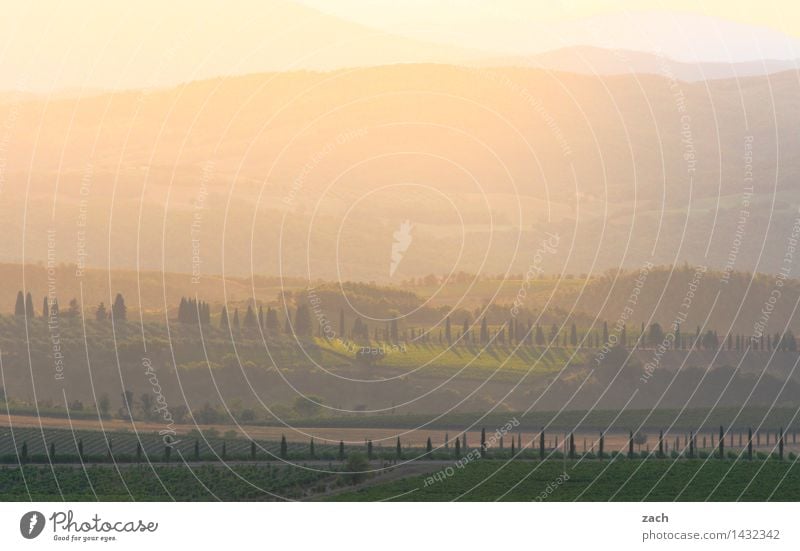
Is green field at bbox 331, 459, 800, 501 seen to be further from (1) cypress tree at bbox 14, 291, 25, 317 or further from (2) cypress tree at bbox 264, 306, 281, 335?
(1) cypress tree at bbox 14, 291, 25, 317

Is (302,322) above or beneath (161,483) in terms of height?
above

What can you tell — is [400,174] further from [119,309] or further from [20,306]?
[20,306]

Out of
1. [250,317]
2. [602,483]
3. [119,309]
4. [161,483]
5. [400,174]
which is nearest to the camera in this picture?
[161,483]

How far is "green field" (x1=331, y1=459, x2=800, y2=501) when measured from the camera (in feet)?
140

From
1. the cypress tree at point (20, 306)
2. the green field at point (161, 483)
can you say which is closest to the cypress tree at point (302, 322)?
the cypress tree at point (20, 306)

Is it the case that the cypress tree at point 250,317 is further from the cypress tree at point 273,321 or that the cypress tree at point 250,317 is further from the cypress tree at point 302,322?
the cypress tree at point 302,322

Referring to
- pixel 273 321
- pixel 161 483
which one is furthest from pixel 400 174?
pixel 161 483

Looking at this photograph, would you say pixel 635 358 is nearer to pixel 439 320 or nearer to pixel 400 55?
pixel 439 320

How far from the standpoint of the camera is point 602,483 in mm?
43906

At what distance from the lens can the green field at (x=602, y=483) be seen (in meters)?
42.6

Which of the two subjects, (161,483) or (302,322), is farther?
(302,322)

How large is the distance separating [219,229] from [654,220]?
2065 cm

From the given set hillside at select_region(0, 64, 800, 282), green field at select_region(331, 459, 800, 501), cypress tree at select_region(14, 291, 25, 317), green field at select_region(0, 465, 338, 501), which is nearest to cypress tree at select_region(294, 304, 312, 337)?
hillside at select_region(0, 64, 800, 282)

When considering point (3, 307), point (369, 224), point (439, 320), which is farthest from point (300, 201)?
point (3, 307)
